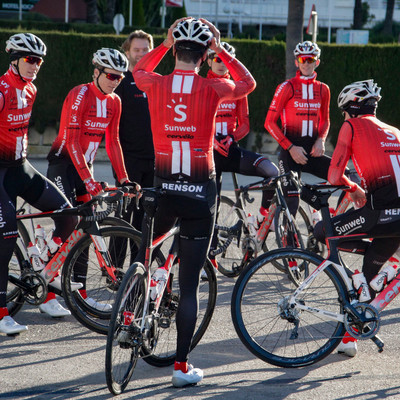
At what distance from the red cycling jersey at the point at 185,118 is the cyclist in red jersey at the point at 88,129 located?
162cm

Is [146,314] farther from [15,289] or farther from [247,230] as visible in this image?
[247,230]

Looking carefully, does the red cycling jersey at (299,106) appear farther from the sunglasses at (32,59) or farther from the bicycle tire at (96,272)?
the sunglasses at (32,59)

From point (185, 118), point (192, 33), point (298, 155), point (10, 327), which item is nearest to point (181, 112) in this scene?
point (185, 118)

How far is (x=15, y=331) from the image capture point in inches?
223

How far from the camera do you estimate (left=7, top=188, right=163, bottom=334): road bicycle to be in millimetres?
5729

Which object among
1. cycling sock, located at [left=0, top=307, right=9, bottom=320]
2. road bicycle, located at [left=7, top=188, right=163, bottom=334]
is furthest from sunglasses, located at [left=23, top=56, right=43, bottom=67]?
cycling sock, located at [left=0, top=307, right=9, bottom=320]

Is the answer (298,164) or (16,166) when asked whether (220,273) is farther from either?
(16,166)

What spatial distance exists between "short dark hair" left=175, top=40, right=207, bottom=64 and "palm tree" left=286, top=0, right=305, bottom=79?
12236 millimetres

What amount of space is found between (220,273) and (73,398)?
11.5ft

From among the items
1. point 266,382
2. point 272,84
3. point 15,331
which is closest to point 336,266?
point 266,382

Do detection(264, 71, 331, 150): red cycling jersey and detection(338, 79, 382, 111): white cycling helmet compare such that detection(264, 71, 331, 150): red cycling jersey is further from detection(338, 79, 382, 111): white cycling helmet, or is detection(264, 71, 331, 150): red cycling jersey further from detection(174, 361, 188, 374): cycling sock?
detection(174, 361, 188, 374): cycling sock

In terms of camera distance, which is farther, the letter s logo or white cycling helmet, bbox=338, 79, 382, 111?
white cycling helmet, bbox=338, 79, 382, 111

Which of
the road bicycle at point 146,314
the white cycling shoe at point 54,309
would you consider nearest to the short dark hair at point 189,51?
the road bicycle at point 146,314

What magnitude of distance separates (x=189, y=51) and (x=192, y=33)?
0.12 metres
